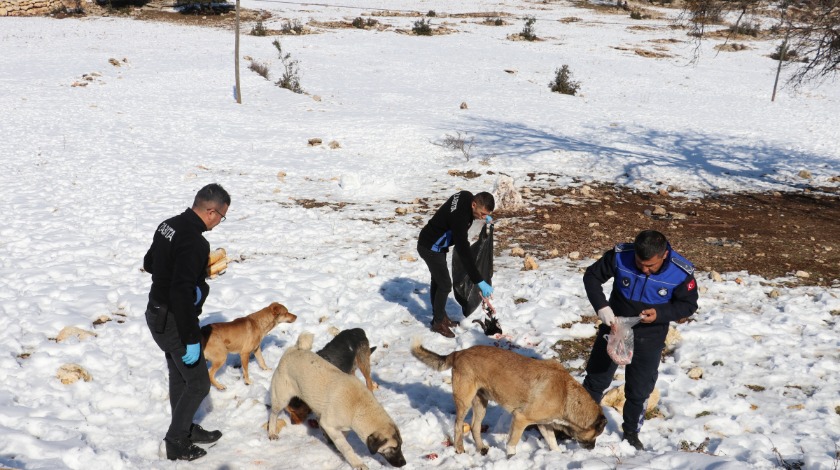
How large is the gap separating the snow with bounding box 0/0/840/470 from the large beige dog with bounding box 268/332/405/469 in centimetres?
38

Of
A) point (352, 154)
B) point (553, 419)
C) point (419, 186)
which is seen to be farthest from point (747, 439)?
point (352, 154)

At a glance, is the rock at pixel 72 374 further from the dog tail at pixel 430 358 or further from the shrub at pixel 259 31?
the shrub at pixel 259 31

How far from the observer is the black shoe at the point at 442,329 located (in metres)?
7.50

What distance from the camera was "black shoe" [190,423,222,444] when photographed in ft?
16.5

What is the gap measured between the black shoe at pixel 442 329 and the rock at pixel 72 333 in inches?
179

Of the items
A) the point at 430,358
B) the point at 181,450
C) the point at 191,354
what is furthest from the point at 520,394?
the point at 181,450

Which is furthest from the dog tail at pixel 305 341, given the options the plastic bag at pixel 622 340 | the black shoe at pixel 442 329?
the plastic bag at pixel 622 340

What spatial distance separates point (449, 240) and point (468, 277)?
26.0 inches

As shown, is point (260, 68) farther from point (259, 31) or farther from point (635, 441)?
point (635, 441)

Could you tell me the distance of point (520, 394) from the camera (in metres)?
4.80

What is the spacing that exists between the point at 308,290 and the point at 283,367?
12.1 feet

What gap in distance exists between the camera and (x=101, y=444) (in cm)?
499

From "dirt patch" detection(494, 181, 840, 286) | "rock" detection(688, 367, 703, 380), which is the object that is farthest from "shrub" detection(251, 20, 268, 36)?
"rock" detection(688, 367, 703, 380)

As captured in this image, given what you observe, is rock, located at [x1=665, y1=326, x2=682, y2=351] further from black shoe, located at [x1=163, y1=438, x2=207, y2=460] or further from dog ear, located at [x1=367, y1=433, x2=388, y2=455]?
black shoe, located at [x1=163, y1=438, x2=207, y2=460]
